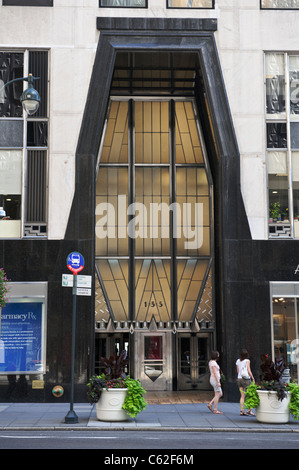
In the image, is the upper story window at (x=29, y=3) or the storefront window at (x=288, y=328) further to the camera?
the upper story window at (x=29, y=3)

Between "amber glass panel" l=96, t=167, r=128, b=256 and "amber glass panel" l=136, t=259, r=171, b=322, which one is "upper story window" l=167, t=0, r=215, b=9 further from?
"amber glass panel" l=136, t=259, r=171, b=322

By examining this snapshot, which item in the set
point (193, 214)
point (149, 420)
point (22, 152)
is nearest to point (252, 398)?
point (149, 420)

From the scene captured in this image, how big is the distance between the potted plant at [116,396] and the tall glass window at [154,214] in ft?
25.8

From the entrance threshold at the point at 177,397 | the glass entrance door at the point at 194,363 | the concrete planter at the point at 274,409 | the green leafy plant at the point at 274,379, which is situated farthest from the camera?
the glass entrance door at the point at 194,363

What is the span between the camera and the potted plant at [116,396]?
16125mm

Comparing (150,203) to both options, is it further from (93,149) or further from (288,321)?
(288,321)

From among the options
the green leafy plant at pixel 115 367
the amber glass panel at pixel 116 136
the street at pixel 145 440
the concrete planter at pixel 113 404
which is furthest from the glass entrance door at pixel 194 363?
the street at pixel 145 440

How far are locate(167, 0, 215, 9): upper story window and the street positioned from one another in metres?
14.8

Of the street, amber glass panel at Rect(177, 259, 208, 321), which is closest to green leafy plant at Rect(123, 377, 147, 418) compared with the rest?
→ the street

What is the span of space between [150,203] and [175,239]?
5.67 ft

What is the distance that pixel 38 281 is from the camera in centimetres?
2109

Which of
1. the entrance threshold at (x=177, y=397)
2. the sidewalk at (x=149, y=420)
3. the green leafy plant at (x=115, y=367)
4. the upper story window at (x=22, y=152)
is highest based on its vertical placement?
the upper story window at (x=22, y=152)

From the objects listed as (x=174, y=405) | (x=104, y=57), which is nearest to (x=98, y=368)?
(x=174, y=405)

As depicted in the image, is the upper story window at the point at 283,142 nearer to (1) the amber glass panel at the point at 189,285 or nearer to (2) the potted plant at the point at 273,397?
(1) the amber glass panel at the point at 189,285
